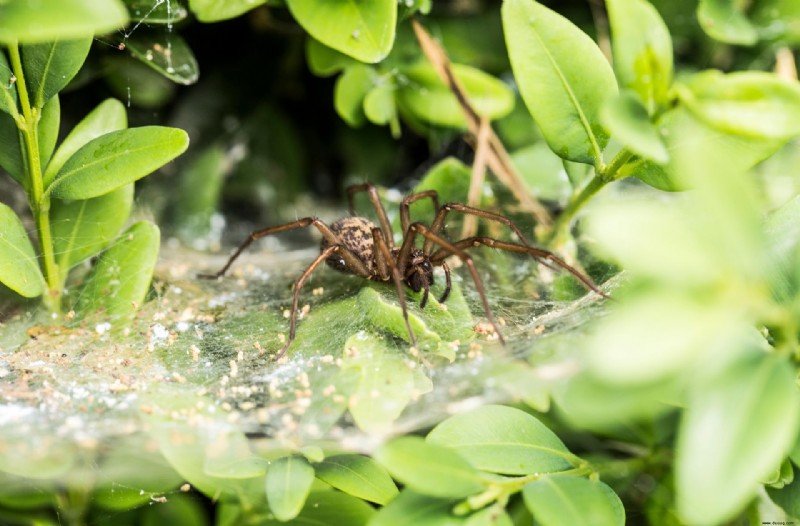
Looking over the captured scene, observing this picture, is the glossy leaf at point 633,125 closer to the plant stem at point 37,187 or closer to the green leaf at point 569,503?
the green leaf at point 569,503

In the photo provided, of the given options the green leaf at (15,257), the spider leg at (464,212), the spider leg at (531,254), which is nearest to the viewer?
the green leaf at (15,257)

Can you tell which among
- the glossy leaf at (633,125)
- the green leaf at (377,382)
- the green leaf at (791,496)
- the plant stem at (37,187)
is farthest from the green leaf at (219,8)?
the green leaf at (791,496)

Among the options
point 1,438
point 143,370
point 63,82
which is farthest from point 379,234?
point 1,438

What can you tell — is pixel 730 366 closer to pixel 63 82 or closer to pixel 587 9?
pixel 63 82

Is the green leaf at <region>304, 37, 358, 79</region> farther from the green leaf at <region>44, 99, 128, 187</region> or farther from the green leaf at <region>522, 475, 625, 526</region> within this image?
the green leaf at <region>522, 475, 625, 526</region>

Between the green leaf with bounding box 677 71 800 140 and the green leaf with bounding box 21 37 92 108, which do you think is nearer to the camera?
the green leaf with bounding box 677 71 800 140

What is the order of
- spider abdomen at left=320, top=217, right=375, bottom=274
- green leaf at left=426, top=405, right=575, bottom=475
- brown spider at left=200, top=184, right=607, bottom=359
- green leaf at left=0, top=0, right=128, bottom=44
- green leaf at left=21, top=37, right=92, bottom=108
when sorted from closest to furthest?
green leaf at left=0, top=0, right=128, bottom=44 < green leaf at left=426, top=405, right=575, bottom=475 < green leaf at left=21, top=37, right=92, bottom=108 < brown spider at left=200, top=184, right=607, bottom=359 < spider abdomen at left=320, top=217, right=375, bottom=274

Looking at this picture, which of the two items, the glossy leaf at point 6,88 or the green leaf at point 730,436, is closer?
the green leaf at point 730,436

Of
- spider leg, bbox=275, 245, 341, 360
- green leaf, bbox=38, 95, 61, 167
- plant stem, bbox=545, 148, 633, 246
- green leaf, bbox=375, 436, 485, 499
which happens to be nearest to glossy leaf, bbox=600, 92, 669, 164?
plant stem, bbox=545, 148, 633, 246

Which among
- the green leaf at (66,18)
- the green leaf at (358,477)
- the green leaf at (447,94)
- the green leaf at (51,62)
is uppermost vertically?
the green leaf at (66,18)
